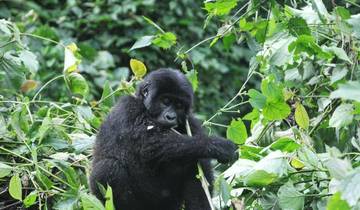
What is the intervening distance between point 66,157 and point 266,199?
115 cm

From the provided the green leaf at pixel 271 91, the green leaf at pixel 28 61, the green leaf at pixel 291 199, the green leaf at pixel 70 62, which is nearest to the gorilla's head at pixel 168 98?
the green leaf at pixel 271 91

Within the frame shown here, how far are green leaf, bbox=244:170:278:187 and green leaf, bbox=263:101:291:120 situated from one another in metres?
0.44

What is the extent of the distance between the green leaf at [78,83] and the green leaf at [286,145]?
1.38 metres

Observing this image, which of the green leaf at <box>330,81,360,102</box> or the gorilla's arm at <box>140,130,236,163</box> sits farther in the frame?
the gorilla's arm at <box>140,130,236,163</box>

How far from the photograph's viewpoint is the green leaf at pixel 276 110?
3.39m

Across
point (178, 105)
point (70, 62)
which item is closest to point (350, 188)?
point (178, 105)

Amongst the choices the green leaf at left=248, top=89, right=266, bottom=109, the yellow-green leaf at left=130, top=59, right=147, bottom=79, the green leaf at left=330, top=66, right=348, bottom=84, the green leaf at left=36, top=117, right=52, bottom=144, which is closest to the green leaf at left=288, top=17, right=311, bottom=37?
the green leaf at left=330, top=66, right=348, bottom=84

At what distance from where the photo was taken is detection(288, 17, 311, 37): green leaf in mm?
3387

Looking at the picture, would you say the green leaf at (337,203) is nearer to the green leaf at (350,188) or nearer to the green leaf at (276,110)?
the green leaf at (350,188)

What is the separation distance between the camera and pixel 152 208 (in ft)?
12.2

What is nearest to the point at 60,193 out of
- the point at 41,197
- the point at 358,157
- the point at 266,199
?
the point at 41,197

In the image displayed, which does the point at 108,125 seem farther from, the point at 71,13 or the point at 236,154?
the point at 71,13

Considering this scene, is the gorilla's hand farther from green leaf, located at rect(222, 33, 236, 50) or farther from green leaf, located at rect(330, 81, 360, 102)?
green leaf, located at rect(330, 81, 360, 102)

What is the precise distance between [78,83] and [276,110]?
4.20 ft
